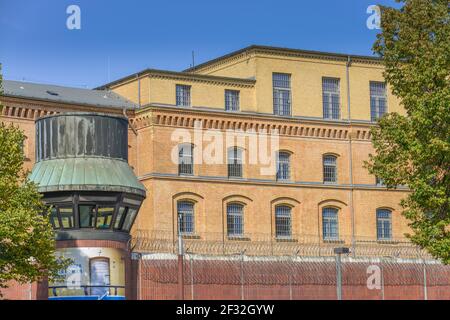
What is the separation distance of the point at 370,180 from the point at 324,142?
3.75 metres

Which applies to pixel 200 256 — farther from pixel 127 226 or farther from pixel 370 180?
pixel 370 180

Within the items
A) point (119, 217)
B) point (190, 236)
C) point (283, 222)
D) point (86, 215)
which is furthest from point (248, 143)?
point (86, 215)

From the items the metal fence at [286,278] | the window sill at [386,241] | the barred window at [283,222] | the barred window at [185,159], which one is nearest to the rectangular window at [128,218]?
the metal fence at [286,278]

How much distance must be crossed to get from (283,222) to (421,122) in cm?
2416

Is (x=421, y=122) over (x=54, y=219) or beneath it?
over

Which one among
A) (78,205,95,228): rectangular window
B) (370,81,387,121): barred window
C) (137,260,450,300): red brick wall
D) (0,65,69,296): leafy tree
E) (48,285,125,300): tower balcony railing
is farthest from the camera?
(370,81,387,121): barred window

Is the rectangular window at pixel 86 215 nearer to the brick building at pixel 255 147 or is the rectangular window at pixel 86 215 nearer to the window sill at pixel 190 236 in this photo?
the brick building at pixel 255 147

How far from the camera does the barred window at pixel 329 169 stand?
61.1 m

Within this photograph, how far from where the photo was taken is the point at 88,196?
34938 millimetres

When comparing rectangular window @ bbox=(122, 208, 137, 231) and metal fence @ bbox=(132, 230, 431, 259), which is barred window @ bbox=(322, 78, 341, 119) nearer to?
metal fence @ bbox=(132, 230, 431, 259)

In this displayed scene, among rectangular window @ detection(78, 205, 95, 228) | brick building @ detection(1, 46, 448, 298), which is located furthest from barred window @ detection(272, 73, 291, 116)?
rectangular window @ detection(78, 205, 95, 228)

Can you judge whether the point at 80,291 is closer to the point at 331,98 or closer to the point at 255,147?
the point at 255,147

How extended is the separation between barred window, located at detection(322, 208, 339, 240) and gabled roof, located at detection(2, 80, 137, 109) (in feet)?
43.4

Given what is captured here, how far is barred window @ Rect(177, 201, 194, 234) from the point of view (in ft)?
182
